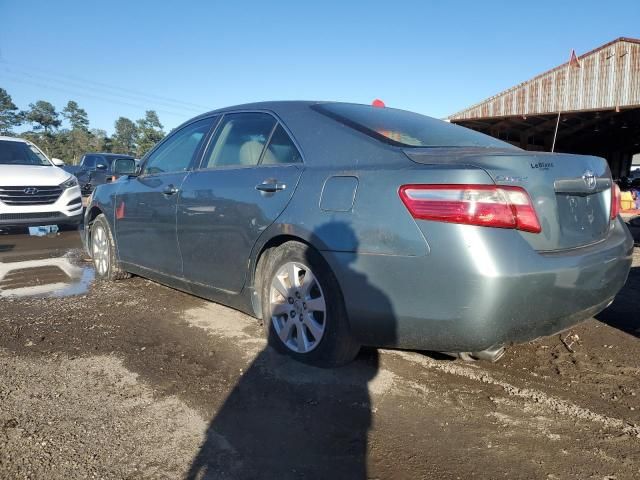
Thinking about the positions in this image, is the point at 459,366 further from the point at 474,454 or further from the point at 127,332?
the point at 127,332

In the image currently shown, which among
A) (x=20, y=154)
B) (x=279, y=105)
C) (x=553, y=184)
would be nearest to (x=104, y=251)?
(x=279, y=105)

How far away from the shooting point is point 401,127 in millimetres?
3061

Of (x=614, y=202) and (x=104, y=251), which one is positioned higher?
(x=614, y=202)

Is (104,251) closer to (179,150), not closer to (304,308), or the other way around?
(179,150)

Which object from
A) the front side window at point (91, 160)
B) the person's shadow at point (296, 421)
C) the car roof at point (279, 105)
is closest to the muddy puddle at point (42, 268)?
the car roof at point (279, 105)

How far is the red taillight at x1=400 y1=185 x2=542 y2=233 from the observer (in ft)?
7.11

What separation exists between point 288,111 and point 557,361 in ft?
7.89

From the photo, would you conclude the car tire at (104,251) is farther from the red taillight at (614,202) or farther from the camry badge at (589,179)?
the red taillight at (614,202)

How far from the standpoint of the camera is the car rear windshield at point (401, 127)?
9.31 feet

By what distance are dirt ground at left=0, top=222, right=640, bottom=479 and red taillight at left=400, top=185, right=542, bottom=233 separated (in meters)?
0.98

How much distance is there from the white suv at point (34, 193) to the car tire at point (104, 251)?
2.95m

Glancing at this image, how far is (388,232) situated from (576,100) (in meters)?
19.0

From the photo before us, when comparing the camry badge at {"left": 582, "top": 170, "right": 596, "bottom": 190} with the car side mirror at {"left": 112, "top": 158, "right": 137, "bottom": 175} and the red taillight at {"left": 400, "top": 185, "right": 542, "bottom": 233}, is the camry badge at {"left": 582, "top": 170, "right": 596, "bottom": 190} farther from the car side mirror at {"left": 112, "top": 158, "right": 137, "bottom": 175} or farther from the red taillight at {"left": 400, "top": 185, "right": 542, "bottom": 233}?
the car side mirror at {"left": 112, "top": 158, "right": 137, "bottom": 175}

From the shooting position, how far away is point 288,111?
127 inches
